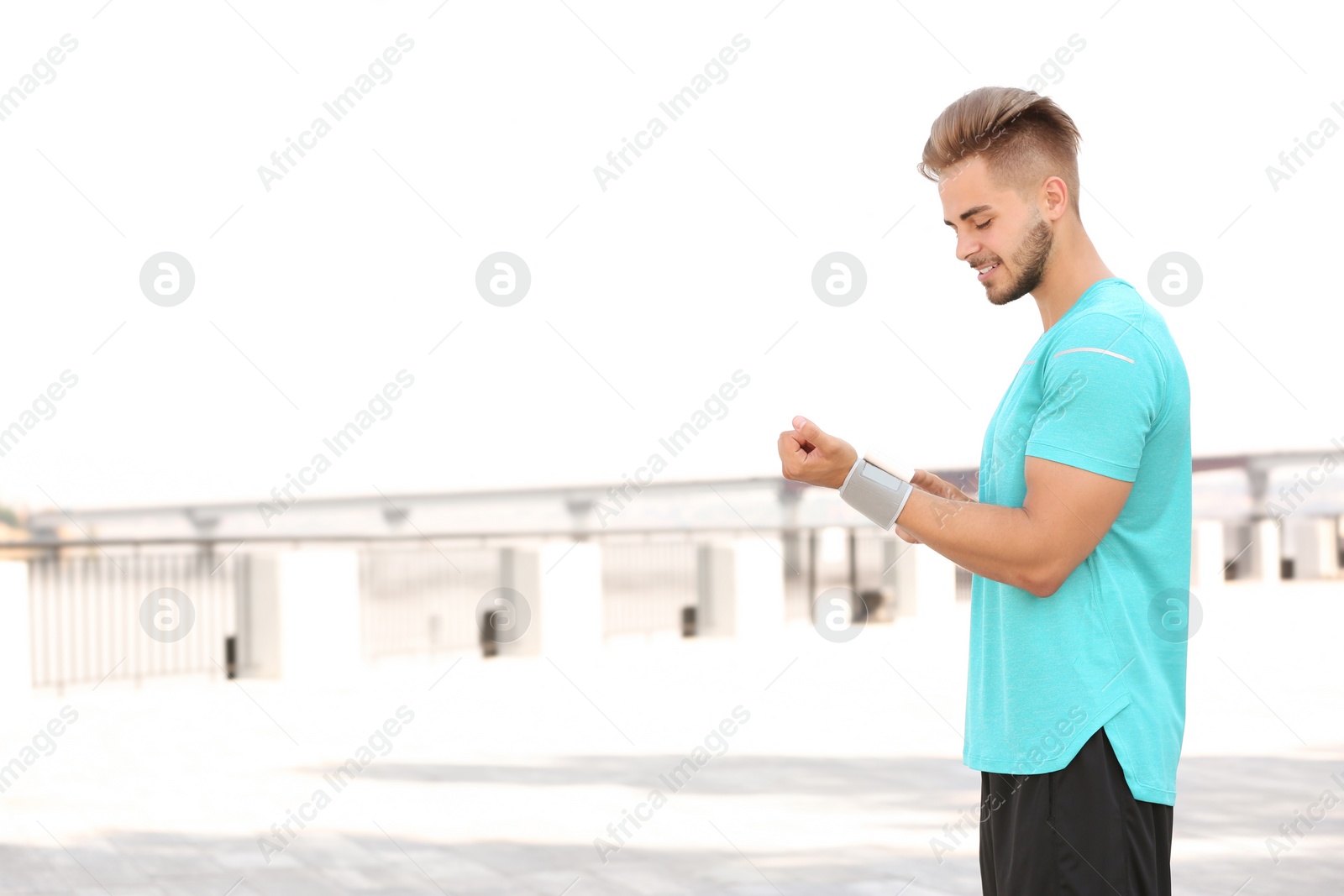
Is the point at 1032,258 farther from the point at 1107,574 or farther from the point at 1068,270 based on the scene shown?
the point at 1107,574

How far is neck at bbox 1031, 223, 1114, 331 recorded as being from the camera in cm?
219

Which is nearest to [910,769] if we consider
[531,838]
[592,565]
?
[531,838]

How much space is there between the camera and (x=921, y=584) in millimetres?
18891

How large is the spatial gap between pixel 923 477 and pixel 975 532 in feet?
1.82

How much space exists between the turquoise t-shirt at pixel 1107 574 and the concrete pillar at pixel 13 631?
11.0m

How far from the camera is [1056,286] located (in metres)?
2.19

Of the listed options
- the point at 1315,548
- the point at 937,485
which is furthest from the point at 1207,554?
the point at 937,485

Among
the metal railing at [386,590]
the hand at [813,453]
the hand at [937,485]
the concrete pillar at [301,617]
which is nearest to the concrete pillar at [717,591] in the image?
the metal railing at [386,590]

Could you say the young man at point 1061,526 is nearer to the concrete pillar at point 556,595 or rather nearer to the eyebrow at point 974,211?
the eyebrow at point 974,211

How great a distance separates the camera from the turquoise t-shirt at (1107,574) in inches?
77.9

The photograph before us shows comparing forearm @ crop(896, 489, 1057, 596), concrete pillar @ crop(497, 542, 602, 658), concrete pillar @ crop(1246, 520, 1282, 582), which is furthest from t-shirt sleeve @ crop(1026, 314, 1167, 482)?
concrete pillar @ crop(1246, 520, 1282, 582)

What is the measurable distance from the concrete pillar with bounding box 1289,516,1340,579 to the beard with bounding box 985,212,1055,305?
27488mm

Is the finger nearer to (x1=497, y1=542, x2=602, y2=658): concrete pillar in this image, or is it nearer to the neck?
the neck

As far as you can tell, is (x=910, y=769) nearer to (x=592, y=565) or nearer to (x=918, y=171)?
(x=918, y=171)
